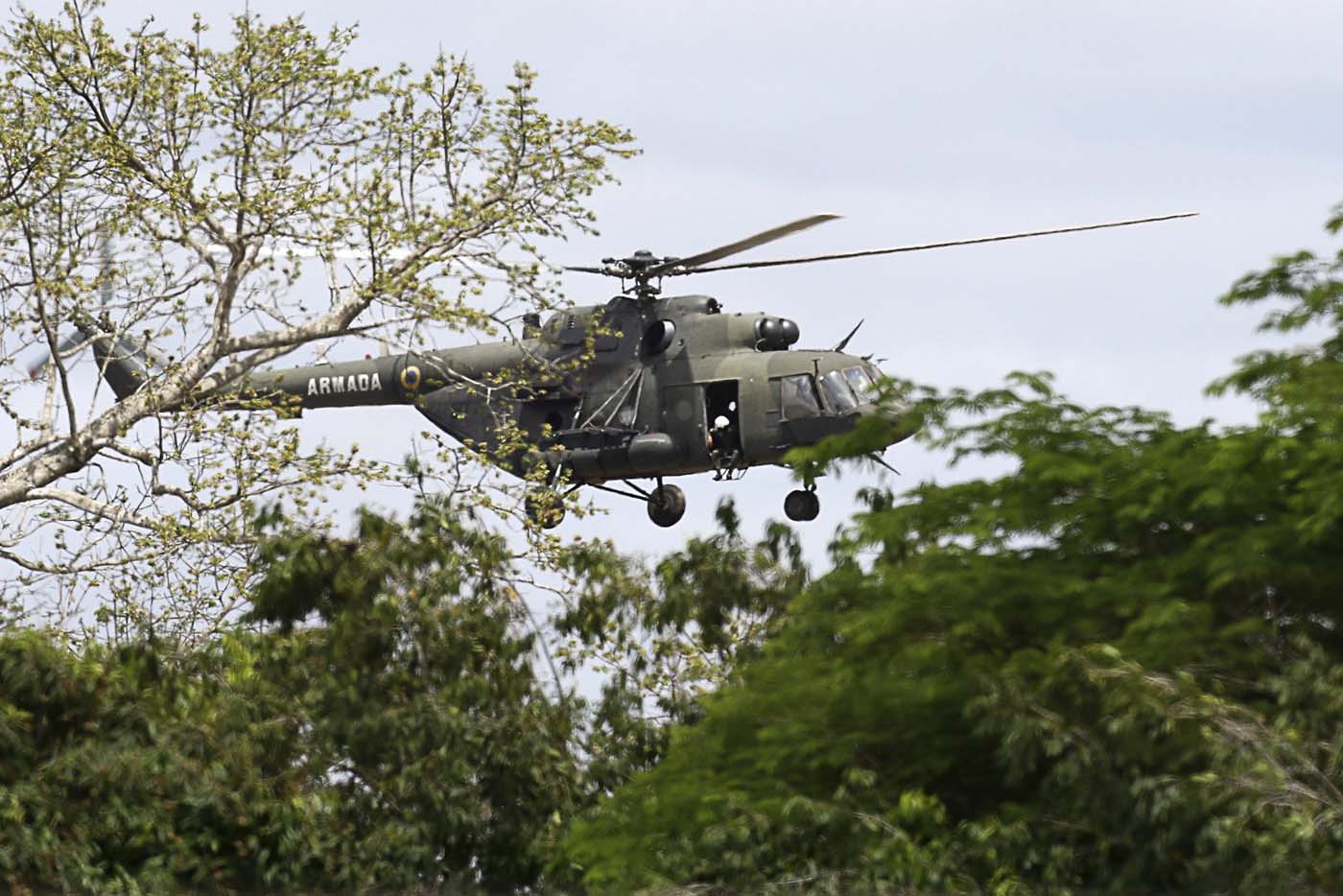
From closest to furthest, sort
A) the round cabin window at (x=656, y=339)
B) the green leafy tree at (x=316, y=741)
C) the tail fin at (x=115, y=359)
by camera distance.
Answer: the green leafy tree at (x=316, y=741)
the tail fin at (x=115, y=359)
the round cabin window at (x=656, y=339)

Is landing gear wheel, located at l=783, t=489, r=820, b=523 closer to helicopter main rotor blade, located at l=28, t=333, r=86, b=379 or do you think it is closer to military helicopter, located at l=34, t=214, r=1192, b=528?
military helicopter, located at l=34, t=214, r=1192, b=528

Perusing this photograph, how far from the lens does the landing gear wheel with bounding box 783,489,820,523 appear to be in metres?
27.9

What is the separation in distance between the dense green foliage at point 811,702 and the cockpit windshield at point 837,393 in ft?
36.2

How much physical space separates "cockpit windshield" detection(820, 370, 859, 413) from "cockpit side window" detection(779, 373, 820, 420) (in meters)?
0.19

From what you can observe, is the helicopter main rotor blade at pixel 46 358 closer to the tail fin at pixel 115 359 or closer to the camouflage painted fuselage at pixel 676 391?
the tail fin at pixel 115 359

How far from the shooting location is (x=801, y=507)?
92.0 ft

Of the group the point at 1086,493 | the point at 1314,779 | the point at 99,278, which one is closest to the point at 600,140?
the point at 99,278

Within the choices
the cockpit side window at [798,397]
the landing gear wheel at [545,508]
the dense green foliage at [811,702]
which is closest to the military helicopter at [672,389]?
the cockpit side window at [798,397]

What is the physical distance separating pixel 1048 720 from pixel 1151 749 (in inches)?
25.4

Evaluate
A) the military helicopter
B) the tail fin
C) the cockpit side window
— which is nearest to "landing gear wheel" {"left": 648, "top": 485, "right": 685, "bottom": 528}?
the military helicopter

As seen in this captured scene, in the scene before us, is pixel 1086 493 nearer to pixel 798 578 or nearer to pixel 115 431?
pixel 798 578

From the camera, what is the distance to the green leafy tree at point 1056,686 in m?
11.9

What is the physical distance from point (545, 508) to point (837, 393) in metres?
7.75

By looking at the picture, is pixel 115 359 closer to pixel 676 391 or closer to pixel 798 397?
pixel 676 391
